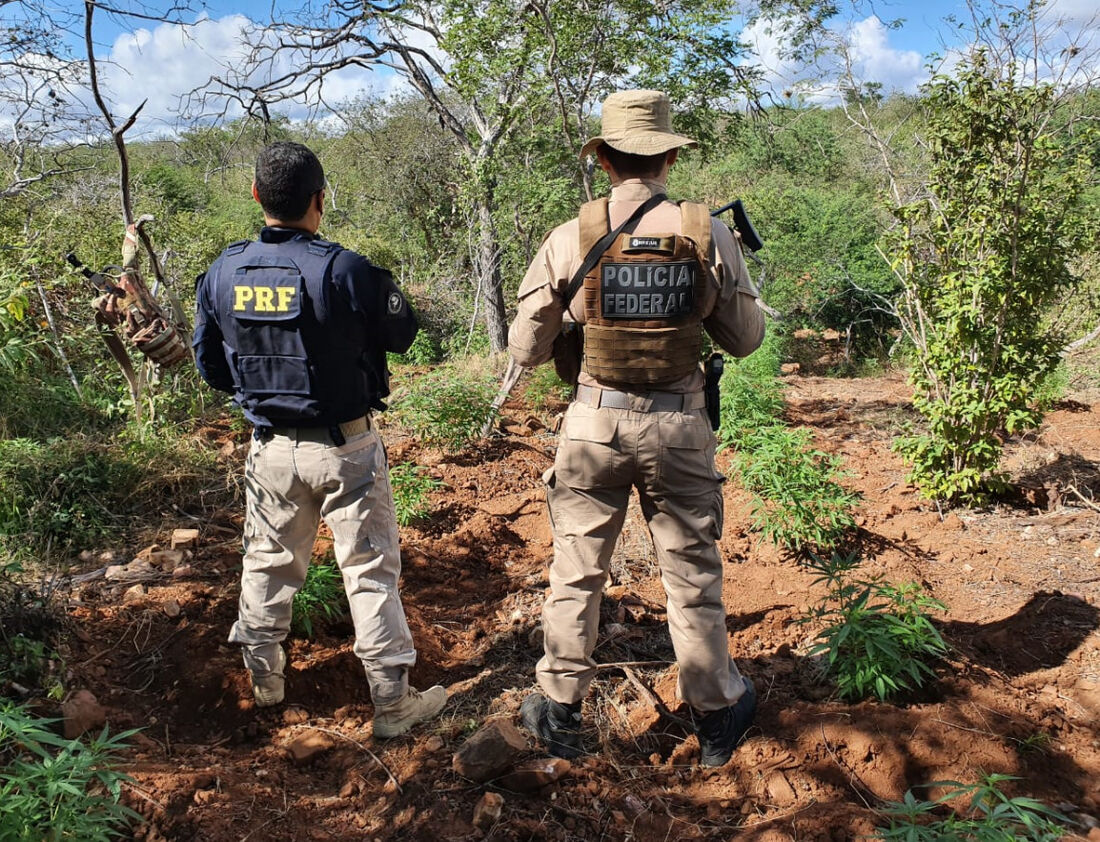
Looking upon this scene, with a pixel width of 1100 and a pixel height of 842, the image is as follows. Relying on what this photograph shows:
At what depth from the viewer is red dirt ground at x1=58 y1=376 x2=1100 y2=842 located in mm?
2016

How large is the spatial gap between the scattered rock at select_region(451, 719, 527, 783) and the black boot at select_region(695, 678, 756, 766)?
1.96 ft

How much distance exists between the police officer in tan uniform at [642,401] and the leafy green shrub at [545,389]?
379 cm

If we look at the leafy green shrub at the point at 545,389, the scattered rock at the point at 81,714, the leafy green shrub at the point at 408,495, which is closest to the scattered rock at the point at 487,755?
the scattered rock at the point at 81,714

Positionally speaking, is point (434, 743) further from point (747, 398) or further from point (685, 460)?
point (747, 398)

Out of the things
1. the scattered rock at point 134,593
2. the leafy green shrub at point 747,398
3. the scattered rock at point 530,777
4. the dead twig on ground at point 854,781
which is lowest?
the dead twig on ground at point 854,781

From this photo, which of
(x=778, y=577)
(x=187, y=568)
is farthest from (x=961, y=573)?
(x=187, y=568)

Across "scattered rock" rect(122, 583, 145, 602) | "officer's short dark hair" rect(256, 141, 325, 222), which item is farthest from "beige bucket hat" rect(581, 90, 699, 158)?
"scattered rock" rect(122, 583, 145, 602)

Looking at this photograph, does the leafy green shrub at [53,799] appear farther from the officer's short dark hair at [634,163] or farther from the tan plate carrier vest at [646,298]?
the officer's short dark hair at [634,163]

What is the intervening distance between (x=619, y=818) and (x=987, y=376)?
3.34 metres

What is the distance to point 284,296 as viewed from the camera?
7.25ft

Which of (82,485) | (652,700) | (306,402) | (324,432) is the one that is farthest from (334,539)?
(82,485)

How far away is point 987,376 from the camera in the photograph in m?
4.05

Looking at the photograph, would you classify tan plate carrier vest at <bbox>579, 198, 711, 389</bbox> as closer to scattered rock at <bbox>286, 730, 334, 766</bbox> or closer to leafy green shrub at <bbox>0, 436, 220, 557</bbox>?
scattered rock at <bbox>286, 730, 334, 766</bbox>

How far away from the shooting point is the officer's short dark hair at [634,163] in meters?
2.20
